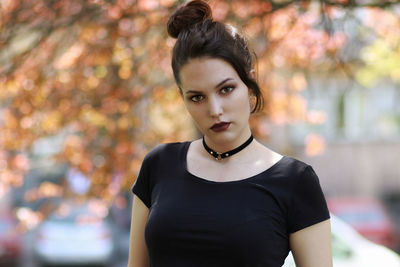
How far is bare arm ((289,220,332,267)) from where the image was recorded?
1944 millimetres

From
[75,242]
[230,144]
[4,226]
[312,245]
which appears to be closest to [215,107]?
[230,144]

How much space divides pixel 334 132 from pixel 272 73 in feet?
36.8

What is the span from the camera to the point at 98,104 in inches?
254

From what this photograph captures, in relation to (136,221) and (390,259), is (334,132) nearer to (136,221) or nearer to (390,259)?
(390,259)

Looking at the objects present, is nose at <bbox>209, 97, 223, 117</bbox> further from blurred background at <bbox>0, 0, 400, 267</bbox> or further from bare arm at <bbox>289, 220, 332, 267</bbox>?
blurred background at <bbox>0, 0, 400, 267</bbox>

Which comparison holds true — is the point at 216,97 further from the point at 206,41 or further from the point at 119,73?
the point at 119,73

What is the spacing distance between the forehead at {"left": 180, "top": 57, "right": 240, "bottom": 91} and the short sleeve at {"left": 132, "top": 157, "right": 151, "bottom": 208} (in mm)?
370

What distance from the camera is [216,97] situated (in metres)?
2.00

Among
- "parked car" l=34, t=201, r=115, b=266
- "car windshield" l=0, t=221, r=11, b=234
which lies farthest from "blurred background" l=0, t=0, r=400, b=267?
"car windshield" l=0, t=221, r=11, b=234

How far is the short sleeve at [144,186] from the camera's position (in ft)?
7.25

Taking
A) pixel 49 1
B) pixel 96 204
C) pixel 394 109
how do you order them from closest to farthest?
pixel 49 1 → pixel 96 204 → pixel 394 109

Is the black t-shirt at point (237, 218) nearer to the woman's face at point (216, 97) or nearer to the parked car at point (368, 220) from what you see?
the woman's face at point (216, 97)

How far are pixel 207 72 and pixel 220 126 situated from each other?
18cm

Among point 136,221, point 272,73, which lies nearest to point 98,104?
point 272,73
